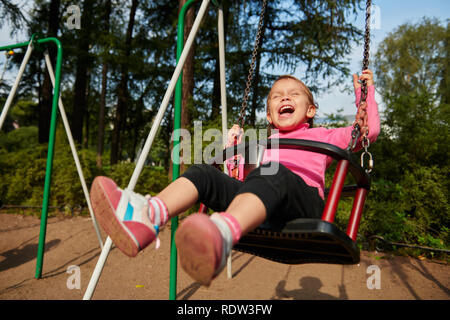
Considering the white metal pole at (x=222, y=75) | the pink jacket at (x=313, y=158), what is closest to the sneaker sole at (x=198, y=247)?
the pink jacket at (x=313, y=158)

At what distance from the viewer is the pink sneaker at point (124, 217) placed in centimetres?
108

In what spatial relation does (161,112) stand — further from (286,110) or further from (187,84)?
(187,84)

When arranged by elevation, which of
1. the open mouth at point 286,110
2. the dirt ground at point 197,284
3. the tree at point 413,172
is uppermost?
the open mouth at point 286,110

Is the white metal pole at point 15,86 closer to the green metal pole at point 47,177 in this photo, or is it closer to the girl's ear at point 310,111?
the green metal pole at point 47,177

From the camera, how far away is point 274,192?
3.67 ft

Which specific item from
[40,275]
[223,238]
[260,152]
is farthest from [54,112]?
[223,238]

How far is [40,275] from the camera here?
2.70 metres

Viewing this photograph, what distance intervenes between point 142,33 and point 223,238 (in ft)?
33.5

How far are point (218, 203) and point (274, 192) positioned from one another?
0.43 metres

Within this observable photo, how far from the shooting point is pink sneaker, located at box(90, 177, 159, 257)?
1079mm

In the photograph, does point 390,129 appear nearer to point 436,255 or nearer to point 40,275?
point 436,255

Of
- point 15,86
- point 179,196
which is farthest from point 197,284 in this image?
point 15,86

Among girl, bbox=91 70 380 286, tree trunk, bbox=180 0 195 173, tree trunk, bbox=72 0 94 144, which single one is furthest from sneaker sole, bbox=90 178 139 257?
tree trunk, bbox=72 0 94 144
